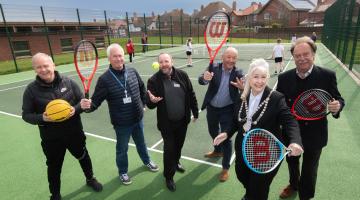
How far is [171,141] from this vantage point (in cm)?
423

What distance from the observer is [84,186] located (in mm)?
4570

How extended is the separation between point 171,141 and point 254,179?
156 cm

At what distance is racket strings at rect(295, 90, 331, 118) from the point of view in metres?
3.13

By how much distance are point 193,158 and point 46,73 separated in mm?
3165

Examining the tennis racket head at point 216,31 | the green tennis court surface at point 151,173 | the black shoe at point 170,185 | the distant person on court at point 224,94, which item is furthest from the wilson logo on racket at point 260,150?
the tennis racket head at point 216,31

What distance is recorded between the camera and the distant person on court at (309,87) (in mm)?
3053

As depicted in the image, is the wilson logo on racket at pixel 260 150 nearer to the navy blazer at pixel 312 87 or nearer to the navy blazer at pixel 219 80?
the navy blazer at pixel 312 87

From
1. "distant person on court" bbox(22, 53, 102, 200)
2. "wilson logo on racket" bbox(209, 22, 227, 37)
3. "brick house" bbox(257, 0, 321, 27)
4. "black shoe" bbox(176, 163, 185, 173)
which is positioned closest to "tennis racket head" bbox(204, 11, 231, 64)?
"wilson logo on racket" bbox(209, 22, 227, 37)

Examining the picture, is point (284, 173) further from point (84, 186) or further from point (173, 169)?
point (84, 186)

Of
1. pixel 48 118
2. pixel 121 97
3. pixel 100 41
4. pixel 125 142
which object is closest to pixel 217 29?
pixel 121 97

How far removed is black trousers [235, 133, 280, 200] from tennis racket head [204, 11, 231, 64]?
223 cm

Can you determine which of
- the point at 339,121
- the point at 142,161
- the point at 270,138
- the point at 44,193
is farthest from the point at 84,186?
the point at 339,121

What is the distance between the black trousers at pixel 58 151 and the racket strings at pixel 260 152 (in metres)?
2.58

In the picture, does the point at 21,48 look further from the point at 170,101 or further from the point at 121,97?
the point at 170,101
